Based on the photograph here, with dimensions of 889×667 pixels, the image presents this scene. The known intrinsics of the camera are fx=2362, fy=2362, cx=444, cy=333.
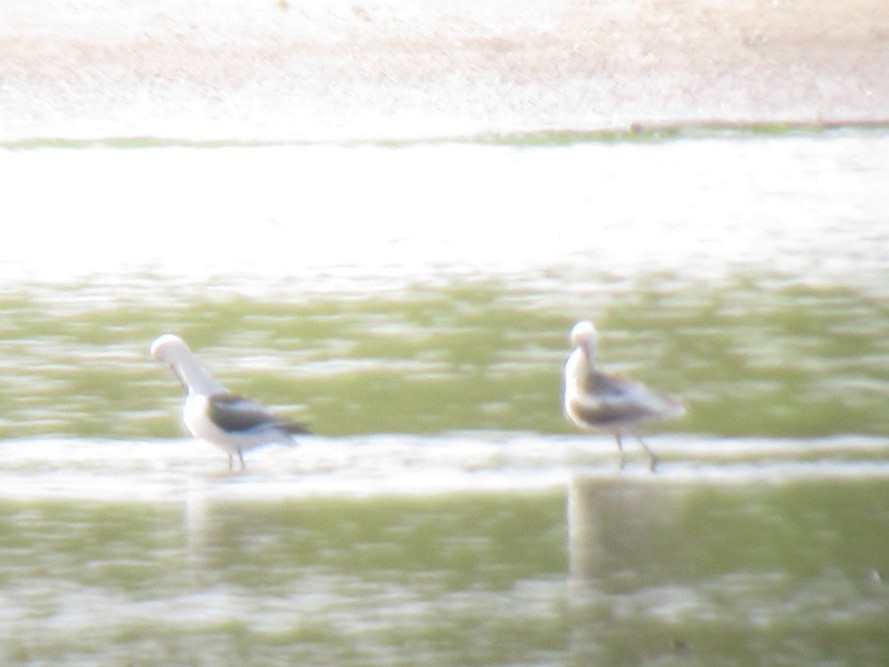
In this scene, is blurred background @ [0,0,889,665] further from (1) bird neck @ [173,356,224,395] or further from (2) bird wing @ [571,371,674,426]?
(1) bird neck @ [173,356,224,395]

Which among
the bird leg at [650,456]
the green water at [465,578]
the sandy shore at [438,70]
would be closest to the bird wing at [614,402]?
the bird leg at [650,456]

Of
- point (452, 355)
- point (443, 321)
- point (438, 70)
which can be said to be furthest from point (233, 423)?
point (438, 70)

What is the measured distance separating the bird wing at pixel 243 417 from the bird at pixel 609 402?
1.10 m

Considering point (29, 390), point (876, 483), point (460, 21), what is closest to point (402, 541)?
point (876, 483)

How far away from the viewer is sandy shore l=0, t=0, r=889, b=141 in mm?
20594

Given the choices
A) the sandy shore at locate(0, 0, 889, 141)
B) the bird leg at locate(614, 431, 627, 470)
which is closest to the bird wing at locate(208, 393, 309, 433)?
the bird leg at locate(614, 431, 627, 470)

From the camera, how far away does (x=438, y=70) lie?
2095cm

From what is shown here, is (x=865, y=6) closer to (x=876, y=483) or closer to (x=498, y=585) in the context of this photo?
(x=876, y=483)

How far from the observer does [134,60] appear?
21188mm

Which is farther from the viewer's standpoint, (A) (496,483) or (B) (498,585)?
(A) (496,483)

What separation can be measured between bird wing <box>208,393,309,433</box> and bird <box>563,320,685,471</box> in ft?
3.61

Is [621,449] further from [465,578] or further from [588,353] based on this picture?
[465,578]

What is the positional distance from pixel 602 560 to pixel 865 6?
14.8 meters

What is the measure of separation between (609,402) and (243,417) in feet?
4.77
